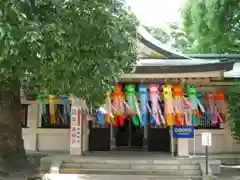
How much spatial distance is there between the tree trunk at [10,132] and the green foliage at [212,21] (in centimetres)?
1020

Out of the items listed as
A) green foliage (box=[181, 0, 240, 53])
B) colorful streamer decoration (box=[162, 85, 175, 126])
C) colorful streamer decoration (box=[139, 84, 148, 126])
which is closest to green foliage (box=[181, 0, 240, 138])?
green foliage (box=[181, 0, 240, 53])

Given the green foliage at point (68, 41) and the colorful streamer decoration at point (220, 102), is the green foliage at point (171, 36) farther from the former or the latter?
the green foliage at point (68, 41)

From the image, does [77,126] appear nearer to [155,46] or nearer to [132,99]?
[132,99]

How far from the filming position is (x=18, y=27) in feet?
18.5

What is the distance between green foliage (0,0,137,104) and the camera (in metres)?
5.65

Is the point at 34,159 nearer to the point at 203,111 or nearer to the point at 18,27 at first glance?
the point at 203,111

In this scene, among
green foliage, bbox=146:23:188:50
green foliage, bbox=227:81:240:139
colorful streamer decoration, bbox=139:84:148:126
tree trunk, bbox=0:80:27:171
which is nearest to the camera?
tree trunk, bbox=0:80:27:171

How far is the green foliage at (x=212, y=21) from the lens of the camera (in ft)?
54.2

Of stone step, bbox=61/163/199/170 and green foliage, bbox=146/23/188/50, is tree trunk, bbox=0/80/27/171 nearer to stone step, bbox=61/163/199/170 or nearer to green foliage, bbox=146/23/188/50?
stone step, bbox=61/163/199/170

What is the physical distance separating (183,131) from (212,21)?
6932mm

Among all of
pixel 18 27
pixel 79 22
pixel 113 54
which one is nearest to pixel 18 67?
pixel 18 27

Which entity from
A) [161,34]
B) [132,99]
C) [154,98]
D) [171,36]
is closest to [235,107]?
[154,98]

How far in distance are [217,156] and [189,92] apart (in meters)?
2.97

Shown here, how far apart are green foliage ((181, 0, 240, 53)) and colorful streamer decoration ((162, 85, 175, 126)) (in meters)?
6.42
